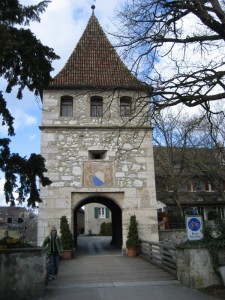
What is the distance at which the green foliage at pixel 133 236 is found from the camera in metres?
16.8

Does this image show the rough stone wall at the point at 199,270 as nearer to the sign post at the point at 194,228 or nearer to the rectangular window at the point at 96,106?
the sign post at the point at 194,228

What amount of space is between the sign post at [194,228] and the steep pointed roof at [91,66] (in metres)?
10.0

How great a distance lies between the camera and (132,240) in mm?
16828

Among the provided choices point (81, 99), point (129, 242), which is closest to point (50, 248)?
point (129, 242)

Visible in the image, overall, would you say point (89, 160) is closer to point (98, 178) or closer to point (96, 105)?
point (98, 178)

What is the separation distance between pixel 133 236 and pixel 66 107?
747 centimetres

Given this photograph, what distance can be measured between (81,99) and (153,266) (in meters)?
9.42

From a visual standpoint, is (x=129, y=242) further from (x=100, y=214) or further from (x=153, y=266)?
(x=100, y=214)

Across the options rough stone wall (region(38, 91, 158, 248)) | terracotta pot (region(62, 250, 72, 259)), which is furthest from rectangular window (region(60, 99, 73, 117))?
terracotta pot (region(62, 250, 72, 259))

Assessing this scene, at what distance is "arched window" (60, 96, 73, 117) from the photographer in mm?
18984

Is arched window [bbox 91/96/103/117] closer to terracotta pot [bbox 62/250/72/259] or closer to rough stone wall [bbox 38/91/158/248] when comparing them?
rough stone wall [bbox 38/91/158/248]

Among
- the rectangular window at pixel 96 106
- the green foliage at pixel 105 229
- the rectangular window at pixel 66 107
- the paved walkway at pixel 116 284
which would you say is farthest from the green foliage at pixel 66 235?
the green foliage at pixel 105 229

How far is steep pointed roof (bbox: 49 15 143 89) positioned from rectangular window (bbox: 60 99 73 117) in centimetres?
81

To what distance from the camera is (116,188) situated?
1780cm
